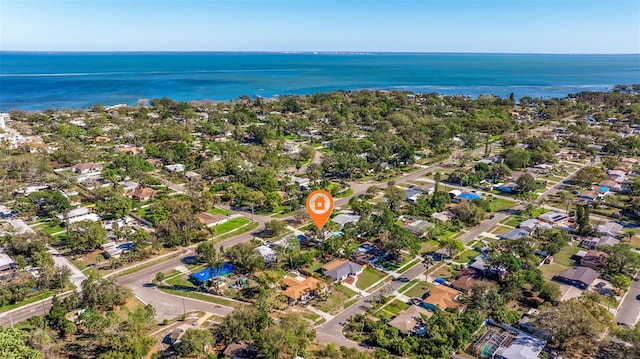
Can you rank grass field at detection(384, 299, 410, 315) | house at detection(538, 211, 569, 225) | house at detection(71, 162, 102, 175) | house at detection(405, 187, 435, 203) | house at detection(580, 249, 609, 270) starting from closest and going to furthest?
grass field at detection(384, 299, 410, 315), house at detection(580, 249, 609, 270), house at detection(538, 211, 569, 225), house at detection(405, 187, 435, 203), house at detection(71, 162, 102, 175)

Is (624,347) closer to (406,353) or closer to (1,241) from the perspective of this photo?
(406,353)

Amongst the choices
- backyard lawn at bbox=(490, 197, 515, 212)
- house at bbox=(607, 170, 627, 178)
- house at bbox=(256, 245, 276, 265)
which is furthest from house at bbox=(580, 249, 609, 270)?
house at bbox=(607, 170, 627, 178)

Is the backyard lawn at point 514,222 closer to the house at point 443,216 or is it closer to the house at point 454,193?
the house at point 443,216

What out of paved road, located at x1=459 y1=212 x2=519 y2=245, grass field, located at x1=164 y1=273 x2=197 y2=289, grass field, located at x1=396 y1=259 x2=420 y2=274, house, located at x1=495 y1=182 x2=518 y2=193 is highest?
house, located at x1=495 y1=182 x2=518 y2=193

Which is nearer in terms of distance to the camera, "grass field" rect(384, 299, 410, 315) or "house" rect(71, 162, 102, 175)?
"grass field" rect(384, 299, 410, 315)

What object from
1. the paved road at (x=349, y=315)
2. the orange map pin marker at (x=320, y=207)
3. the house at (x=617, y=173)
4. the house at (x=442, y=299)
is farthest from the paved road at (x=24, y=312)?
the house at (x=617, y=173)

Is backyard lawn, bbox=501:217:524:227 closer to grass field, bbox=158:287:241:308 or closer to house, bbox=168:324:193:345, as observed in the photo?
grass field, bbox=158:287:241:308

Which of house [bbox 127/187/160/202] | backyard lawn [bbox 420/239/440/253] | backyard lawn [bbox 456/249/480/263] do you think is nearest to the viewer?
backyard lawn [bbox 456/249/480/263]
